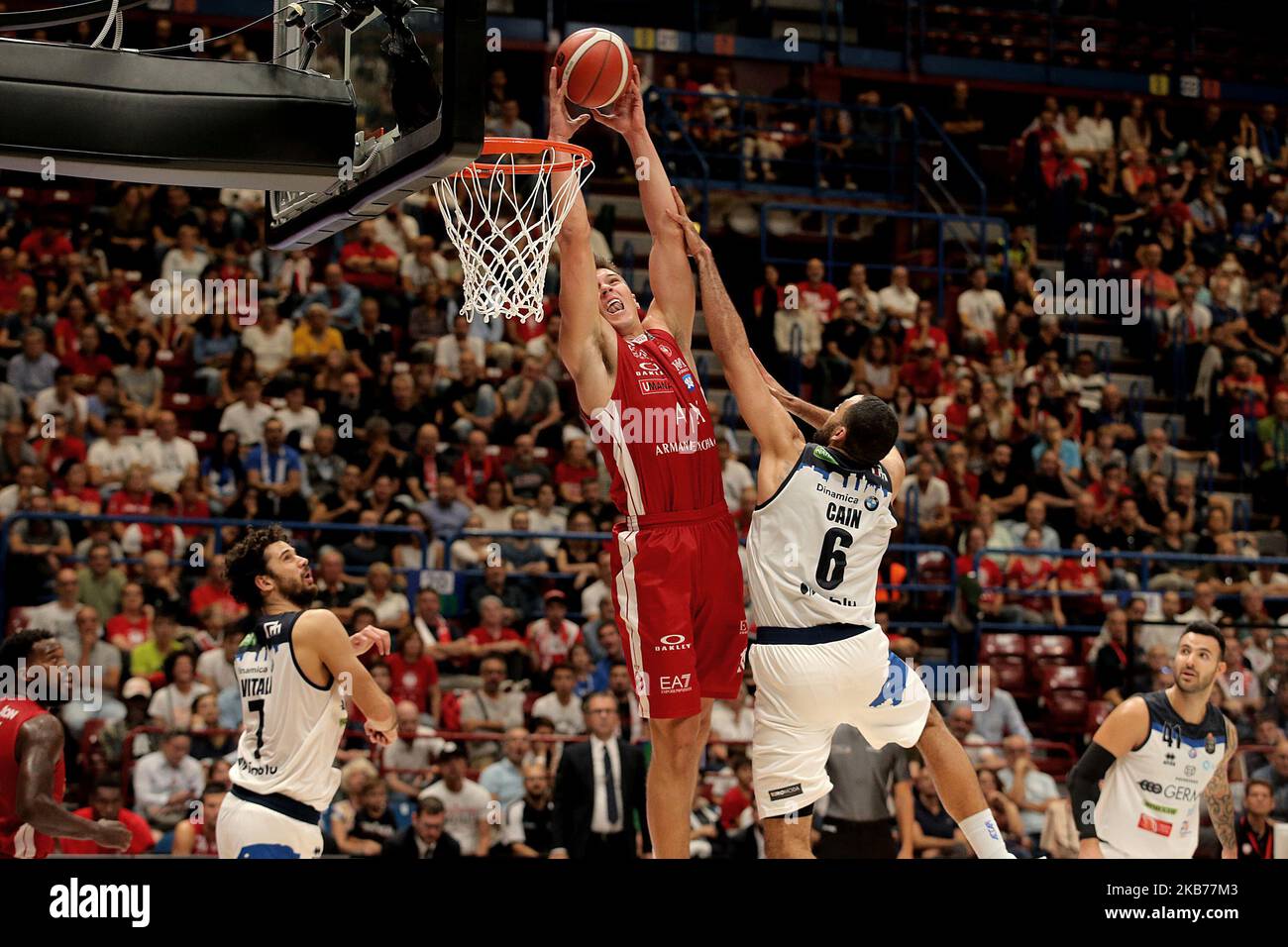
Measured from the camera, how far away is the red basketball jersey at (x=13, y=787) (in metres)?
6.10

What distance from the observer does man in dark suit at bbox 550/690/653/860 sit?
30.6 feet

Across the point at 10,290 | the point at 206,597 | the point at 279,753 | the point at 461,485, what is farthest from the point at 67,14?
the point at 10,290

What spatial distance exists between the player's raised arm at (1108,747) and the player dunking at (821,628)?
0.94m

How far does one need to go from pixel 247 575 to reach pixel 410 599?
4.75 m

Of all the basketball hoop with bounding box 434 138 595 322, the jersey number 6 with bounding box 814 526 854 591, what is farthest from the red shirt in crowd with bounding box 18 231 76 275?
the jersey number 6 with bounding box 814 526 854 591

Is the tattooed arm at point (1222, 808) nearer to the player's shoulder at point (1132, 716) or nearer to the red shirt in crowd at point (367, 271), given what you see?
the player's shoulder at point (1132, 716)

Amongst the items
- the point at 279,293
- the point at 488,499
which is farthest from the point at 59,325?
the point at 488,499

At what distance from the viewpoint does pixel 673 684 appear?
6.25 metres

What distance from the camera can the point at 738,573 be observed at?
21.3ft

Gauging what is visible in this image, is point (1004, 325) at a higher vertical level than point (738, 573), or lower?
higher

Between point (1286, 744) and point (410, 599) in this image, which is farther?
point (410, 599)
